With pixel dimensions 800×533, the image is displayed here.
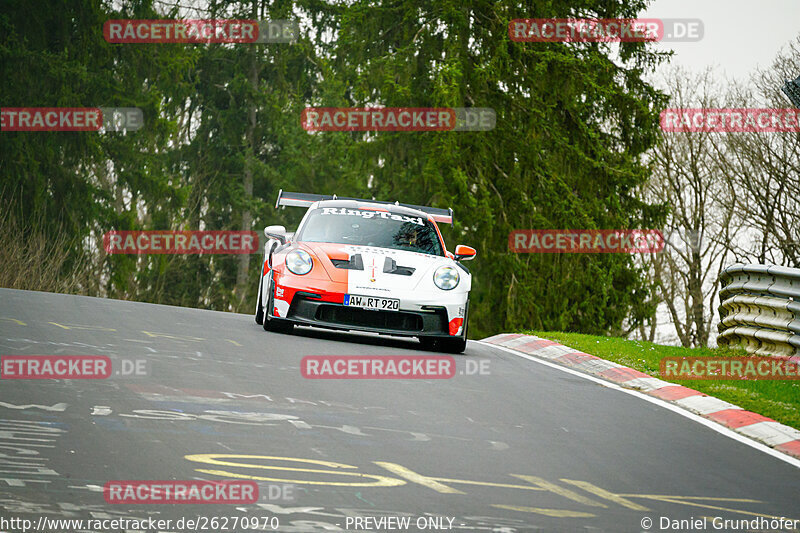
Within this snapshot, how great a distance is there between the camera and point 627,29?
103 ft

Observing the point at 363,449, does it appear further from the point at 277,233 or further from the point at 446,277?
the point at 277,233

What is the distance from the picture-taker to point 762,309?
1320cm

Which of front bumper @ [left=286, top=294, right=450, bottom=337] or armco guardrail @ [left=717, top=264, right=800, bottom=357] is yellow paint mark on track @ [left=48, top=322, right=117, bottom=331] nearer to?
front bumper @ [left=286, top=294, right=450, bottom=337]

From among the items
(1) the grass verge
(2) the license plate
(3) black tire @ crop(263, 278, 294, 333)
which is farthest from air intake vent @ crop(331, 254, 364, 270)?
(1) the grass verge

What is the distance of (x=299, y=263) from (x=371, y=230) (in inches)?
57.3

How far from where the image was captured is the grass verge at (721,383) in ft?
30.4

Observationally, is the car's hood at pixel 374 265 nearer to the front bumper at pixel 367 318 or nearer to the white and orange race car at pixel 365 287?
the white and orange race car at pixel 365 287

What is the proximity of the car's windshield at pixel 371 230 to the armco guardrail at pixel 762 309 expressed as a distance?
13.3 feet

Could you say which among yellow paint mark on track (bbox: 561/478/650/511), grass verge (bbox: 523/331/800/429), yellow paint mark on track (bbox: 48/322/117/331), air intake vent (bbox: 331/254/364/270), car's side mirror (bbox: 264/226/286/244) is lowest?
yellow paint mark on track (bbox: 561/478/650/511)

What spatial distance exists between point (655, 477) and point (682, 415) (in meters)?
2.53

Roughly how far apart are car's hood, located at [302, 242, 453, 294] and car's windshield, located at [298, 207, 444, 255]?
376 millimetres

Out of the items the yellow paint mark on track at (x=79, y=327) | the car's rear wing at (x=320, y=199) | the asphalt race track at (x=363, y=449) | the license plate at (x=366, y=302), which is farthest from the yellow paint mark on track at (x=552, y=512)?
the car's rear wing at (x=320, y=199)

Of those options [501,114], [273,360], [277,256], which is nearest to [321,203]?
[277,256]

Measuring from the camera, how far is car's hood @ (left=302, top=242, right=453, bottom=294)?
11570 millimetres
